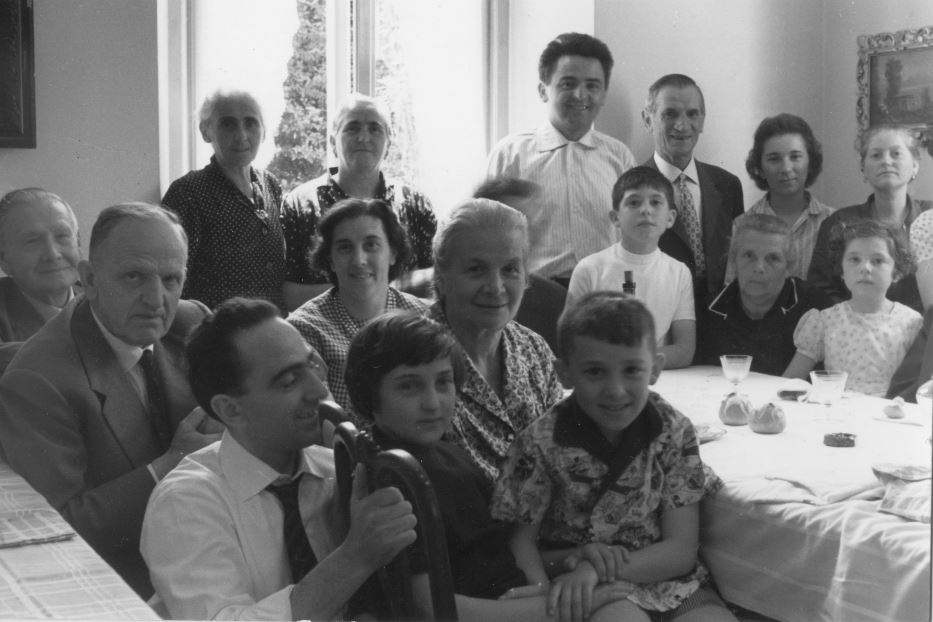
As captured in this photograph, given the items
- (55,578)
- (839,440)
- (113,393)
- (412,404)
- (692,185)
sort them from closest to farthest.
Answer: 1. (55,578)
2. (412,404)
3. (113,393)
4. (839,440)
5. (692,185)

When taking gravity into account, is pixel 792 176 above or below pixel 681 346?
above

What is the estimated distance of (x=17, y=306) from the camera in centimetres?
117

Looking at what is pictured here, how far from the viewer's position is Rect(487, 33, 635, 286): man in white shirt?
4.22ft

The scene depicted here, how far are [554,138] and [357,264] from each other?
0.34 meters

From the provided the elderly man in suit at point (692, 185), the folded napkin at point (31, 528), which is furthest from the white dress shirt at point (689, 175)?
the folded napkin at point (31, 528)

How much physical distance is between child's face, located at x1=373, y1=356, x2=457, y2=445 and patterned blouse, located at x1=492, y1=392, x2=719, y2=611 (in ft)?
0.35

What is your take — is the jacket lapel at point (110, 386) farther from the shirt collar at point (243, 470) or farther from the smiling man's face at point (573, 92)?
the smiling man's face at point (573, 92)

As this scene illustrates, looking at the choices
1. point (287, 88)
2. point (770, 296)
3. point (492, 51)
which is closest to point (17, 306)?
point (287, 88)

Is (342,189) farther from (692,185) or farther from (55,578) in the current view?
(55,578)

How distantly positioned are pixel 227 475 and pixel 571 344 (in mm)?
400

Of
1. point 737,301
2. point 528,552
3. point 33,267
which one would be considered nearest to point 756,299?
point 737,301

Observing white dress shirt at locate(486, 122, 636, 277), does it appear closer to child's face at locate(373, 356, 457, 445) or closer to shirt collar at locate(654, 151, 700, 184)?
shirt collar at locate(654, 151, 700, 184)

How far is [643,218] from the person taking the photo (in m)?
1.37

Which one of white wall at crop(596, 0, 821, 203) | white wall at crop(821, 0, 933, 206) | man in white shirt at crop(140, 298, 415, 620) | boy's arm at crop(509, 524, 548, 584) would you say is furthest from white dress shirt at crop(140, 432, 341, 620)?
white wall at crop(821, 0, 933, 206)
